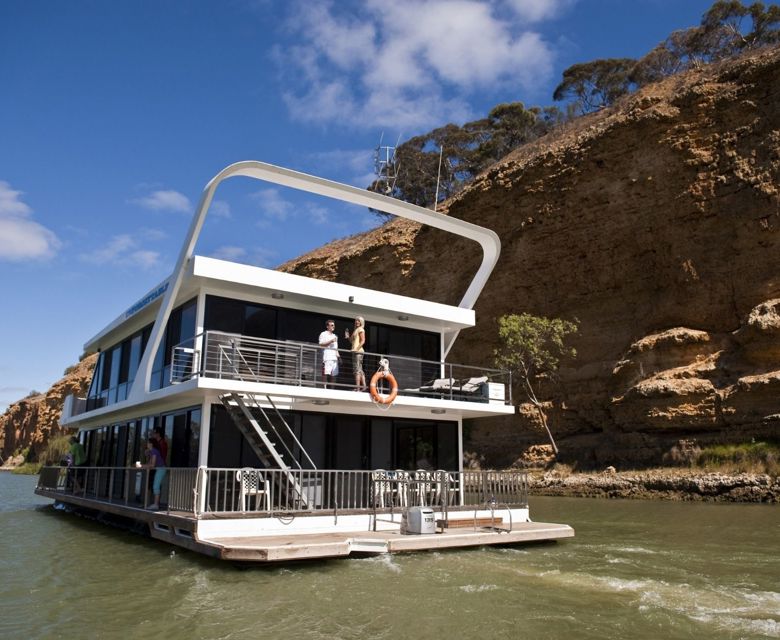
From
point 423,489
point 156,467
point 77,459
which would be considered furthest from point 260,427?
point 77,459

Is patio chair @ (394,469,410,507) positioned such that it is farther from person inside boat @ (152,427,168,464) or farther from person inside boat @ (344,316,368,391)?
person inside boat @ (152,427,168,464)

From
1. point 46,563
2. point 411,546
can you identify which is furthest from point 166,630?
point 46,563

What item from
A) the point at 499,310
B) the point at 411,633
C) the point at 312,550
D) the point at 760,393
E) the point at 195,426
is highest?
the point at 499,310

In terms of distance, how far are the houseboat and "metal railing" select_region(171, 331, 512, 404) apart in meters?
0.04

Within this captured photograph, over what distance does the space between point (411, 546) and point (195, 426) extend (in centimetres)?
561

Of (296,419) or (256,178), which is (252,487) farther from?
(256,178)

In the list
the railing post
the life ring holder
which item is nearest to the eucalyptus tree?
the life ring holder

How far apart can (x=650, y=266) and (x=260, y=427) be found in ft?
99.3

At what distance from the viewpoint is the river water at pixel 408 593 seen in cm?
804

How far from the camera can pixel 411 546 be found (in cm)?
1190

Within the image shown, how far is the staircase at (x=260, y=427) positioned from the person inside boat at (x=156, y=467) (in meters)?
1.85

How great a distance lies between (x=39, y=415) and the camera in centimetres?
8231

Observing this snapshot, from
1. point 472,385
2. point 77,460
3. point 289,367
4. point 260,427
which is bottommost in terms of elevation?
point 77,460

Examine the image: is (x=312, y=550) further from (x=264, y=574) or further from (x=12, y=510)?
(x=12, y=510)
